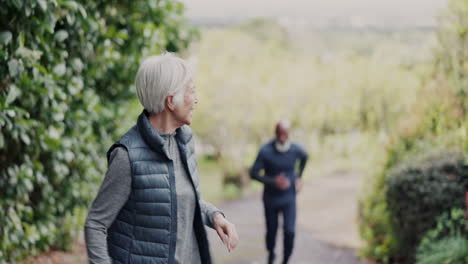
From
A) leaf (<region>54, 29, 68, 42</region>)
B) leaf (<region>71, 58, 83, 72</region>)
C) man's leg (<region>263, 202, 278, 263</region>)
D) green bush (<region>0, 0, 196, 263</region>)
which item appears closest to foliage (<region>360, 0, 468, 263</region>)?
man's leg (<region>263, 202, 278, 263</region>)

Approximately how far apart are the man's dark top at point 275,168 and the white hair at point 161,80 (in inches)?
165

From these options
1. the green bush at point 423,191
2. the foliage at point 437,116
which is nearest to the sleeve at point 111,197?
the green bush at point 423,191

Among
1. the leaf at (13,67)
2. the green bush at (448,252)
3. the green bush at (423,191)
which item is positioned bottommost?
the green bush at (448,252)

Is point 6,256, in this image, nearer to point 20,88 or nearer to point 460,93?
point 20,88

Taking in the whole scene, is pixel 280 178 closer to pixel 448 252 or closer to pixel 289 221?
pixel 289 221

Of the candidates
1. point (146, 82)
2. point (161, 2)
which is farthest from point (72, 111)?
point (146, 82)

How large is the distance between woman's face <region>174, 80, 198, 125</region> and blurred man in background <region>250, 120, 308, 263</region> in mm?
4047

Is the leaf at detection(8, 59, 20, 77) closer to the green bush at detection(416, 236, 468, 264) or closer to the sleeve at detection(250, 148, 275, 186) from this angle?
the sleeve at detection(250, 148, 275, 186)

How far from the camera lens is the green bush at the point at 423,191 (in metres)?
6.17

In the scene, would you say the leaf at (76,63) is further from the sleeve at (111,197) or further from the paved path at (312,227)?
the paved path at (312,227)

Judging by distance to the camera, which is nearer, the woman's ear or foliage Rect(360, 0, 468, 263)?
the woman's ear

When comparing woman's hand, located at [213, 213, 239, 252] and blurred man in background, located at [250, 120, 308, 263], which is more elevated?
woman's hand, located at [213, 213, 239, 252]

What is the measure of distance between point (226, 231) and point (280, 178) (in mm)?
3932

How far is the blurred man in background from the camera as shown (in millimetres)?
6648
